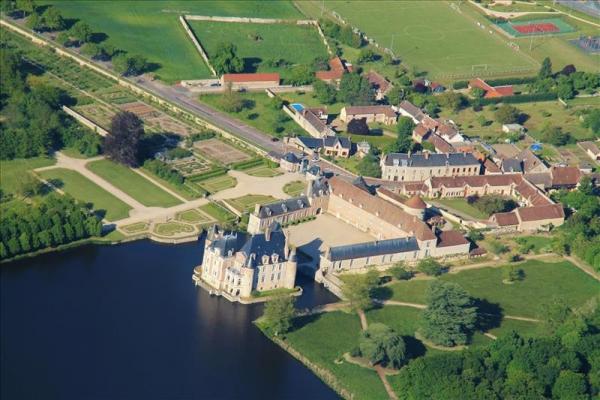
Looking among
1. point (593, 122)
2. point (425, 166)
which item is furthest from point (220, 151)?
point (593, 122)

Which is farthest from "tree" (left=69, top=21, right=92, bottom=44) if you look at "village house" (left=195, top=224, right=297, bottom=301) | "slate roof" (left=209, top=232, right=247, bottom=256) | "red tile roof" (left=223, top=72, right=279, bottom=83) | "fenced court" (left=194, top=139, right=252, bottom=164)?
"village house" (left=195, top=224, right=297, bottom=301)

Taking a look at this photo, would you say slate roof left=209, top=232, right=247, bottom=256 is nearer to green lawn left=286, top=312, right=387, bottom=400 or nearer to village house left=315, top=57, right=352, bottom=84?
green lawn left=286, top=312, right=387, bottom=400

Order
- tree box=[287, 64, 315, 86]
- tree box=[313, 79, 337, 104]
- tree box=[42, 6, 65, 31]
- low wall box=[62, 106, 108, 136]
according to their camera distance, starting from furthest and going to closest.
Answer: tree box=[42, 6, 65, 31]
tree box=[287, 64, 315, 86]
tree box=[313, 79, 337, 104]
low wall box=[62, 106, 108, 136]

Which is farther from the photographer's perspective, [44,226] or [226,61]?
[226,61]

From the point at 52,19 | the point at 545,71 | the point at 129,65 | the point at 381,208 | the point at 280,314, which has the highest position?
the point at 52,19

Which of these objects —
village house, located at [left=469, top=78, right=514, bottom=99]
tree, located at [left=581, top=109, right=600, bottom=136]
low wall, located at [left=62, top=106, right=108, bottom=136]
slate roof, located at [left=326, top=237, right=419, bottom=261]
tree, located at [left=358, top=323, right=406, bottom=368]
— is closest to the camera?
tree, located at [left=358, top=323, right=406, bottom=368]

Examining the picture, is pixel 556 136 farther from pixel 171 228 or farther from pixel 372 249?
pixel 171 228
